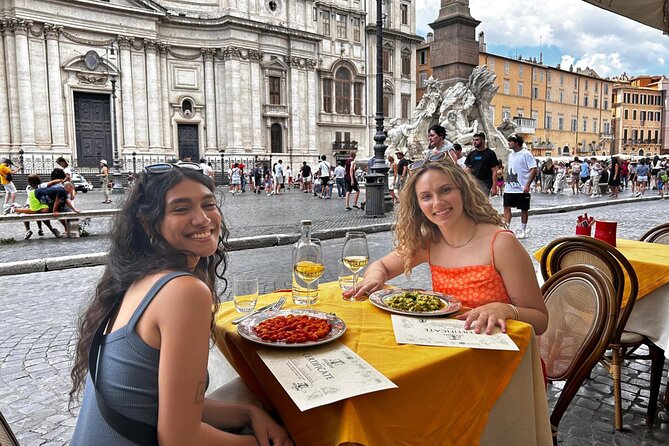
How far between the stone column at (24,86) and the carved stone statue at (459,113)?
2092 centimetres

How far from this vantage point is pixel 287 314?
1.83 m

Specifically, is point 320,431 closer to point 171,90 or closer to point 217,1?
point 171,90

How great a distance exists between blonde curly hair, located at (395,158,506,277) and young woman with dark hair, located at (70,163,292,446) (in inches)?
44.3

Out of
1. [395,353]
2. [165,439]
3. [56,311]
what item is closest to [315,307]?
[395,353]

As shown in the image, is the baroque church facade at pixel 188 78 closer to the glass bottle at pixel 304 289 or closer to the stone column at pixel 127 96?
the stone column at pixel 127 96

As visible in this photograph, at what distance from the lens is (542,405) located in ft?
5.62

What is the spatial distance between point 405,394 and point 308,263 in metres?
0.82

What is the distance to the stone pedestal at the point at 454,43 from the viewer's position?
15.6 metres

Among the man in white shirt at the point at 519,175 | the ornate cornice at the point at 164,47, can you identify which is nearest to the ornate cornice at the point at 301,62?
the ornate cornice at the point at 164,47

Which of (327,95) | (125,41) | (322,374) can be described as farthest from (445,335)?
(327,95)

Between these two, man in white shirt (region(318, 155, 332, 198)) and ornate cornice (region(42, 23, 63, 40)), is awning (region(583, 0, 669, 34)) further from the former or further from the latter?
ornate cornice (region(42, 23, 63, 40))

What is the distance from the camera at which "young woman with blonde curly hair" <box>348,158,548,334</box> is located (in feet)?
6.69

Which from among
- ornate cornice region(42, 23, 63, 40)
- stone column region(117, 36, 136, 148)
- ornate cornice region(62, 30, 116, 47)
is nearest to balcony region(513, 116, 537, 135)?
stone column region(117, 36, 136, 148)

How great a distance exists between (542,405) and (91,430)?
1430mm
